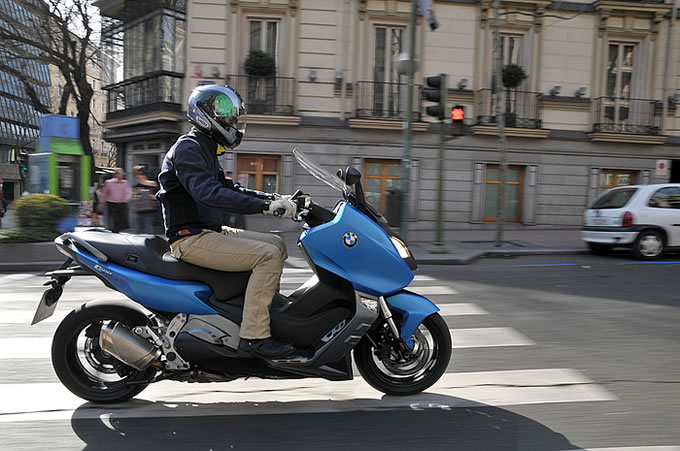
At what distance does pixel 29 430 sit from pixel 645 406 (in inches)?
141

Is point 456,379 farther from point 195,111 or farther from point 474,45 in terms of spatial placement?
point 474,45

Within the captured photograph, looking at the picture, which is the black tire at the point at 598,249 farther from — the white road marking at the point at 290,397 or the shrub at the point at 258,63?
the shrub at the point at 258,63

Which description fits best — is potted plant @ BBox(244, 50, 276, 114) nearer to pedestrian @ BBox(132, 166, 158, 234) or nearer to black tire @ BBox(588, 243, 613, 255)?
pedestrian @ BBox(132, 166, 158, 234)

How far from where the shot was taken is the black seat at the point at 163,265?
10.9ft

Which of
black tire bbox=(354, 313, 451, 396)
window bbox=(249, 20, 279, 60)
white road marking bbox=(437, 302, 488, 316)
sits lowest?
white road marking bbox=(437, 302, 488, 316)

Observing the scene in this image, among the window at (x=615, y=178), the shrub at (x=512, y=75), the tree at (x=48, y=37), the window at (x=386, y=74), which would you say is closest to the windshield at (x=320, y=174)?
the window at (x=386, y=74)

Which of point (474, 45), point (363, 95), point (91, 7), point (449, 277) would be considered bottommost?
point (449, 277)

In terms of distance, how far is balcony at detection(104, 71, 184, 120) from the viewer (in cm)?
1831

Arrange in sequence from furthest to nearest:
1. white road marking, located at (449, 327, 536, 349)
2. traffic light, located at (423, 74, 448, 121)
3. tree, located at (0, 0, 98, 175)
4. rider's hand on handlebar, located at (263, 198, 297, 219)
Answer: tree, located at (0, 0, 98, 175)
traffic light, located at (423, 74, 448, 121)
white road marking, located at (449, 327, 536, 349)
rider's hand on handlebar, located at (263, 198, 297, 219)

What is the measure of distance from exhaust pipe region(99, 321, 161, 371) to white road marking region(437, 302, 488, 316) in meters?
3.49

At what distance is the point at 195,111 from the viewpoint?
3.37m

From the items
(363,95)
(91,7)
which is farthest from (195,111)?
(91,7)

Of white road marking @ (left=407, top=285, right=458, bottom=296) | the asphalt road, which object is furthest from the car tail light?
the asphalt road

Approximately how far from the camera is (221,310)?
330cm
